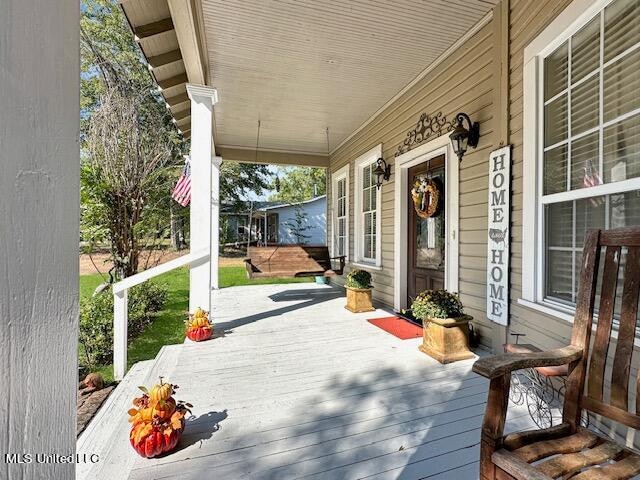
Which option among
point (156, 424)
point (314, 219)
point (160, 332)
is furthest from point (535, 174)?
point (314, 219)

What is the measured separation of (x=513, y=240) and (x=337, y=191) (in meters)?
4.70

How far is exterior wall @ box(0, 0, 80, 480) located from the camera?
0.46 m

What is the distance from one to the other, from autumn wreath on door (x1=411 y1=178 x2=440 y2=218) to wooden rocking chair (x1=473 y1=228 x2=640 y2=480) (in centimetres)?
227

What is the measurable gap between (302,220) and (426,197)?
46.2 feet

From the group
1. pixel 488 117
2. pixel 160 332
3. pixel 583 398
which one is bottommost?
pixel 160 332

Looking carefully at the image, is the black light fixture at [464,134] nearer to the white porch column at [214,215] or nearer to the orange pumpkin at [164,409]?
the orange pumpkin at [164,409]

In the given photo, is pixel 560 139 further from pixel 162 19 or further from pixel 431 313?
pixel 162 19

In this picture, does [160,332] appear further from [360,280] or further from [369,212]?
[369,212]

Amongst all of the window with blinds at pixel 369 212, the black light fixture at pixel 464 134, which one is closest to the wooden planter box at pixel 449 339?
the black light fixture at pixel 464 134

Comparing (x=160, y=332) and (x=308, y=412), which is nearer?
(x=308, y=412)

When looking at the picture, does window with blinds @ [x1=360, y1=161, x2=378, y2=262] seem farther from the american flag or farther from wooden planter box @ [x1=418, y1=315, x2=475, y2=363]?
the american flag

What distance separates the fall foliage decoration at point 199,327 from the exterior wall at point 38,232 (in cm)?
275

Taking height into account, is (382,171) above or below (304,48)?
below

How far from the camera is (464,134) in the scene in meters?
3.05
